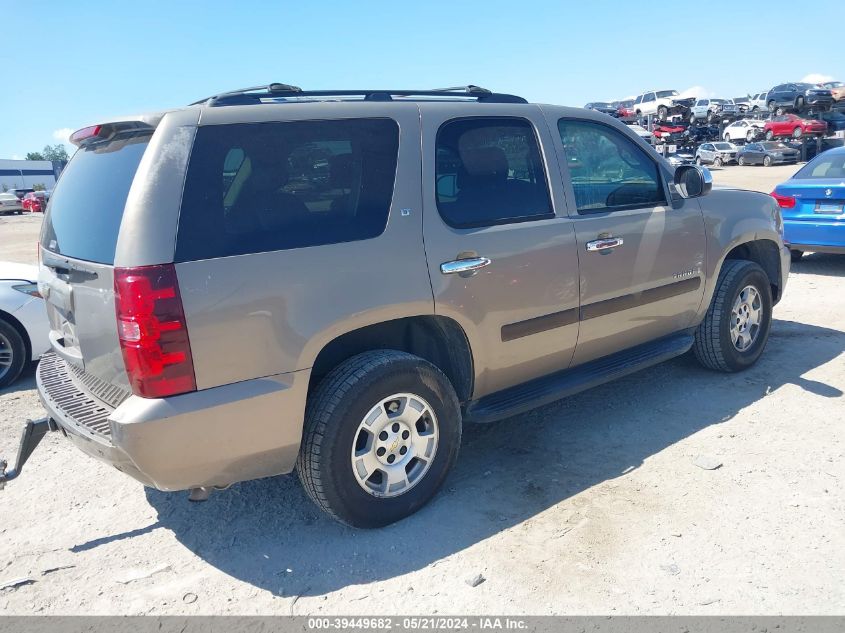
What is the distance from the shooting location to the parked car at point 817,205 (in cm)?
757

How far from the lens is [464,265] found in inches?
127

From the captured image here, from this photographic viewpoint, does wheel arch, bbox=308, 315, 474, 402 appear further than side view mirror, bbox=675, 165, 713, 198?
No

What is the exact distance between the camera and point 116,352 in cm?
262

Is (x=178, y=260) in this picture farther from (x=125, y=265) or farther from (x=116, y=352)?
(x=116, y=352)

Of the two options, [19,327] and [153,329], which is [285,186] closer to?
[153,329]

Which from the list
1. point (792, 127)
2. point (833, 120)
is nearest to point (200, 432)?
point (792, 127)

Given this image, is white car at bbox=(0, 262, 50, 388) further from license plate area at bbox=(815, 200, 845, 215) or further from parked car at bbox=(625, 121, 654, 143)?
license plate area at bbox=(815, 200, 845, 215)

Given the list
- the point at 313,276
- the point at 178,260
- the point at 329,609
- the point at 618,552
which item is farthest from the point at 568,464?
the point at 178,260

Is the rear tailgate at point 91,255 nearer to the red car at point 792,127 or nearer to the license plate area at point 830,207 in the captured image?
the license plate area at point 830,207

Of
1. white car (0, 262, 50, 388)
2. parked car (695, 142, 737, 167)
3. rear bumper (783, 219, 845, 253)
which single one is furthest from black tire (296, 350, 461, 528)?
parked car (695, 142, 737, 167)

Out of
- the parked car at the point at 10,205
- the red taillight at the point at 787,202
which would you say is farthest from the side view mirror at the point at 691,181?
the parked car at the point at 10,205

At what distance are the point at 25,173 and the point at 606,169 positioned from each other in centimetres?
9948

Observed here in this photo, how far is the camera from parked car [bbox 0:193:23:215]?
38062mm
